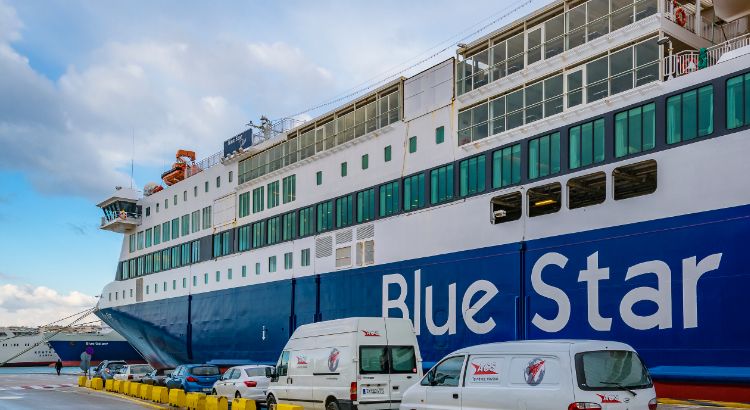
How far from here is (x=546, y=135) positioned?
25.0m

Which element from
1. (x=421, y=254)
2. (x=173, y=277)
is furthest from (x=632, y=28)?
(x=173, y=277)

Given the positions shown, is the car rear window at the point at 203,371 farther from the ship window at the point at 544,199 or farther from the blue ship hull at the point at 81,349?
the blue ship hull at the point at 81,349

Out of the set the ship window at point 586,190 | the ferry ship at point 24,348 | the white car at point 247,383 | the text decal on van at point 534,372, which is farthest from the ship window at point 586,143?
the ferry ship at point 24,348

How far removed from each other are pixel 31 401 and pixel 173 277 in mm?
22596

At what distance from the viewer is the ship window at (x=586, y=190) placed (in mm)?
23406

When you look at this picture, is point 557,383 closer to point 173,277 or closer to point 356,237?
point 356,237

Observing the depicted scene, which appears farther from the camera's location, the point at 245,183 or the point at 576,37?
the point at 245,183

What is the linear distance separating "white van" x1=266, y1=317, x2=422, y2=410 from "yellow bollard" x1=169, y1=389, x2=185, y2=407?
257 inches

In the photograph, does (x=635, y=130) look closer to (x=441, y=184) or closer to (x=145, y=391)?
(x=441, y=184)

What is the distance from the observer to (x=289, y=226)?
39.2m

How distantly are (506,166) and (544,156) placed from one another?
176 centimetres

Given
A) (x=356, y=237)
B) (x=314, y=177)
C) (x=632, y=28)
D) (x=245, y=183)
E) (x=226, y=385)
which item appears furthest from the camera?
(x=245, y=183)

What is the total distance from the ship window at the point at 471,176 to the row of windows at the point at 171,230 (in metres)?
23.8

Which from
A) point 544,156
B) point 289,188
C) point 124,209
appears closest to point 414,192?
point 544,156
